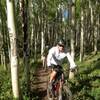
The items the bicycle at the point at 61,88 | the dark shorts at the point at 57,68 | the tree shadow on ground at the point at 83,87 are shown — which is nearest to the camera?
the bicycle at the point at 61,88

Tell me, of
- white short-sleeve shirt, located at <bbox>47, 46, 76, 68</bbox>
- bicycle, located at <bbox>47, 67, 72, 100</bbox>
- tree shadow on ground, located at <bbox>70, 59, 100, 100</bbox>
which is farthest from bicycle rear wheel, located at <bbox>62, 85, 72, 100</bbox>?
tree shadow on ground, located at <bbox>70, 59, 100, 100</bbox>

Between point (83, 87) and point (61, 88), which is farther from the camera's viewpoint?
point (83, 87)

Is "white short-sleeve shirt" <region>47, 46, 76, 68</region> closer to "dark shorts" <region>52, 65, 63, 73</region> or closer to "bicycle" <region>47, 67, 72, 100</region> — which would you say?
"dark shorts" <region>52, 65, 63, 73</region>

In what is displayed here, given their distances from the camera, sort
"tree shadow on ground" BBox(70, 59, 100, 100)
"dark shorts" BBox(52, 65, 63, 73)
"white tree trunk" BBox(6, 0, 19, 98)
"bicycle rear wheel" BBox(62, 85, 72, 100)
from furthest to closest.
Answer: "tree shadow on ground" BBox(70, 59, 100, 100) < "white tree trunk" BBox(6, 0, 19, 98) < "dark shorts" BBox(52, 65, 63, 73) < "bicycle rear wheel" BBox(62, 85, 72, 100)

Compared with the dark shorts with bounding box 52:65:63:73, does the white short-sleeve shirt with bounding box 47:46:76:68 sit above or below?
above

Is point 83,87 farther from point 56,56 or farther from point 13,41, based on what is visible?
point 13,41

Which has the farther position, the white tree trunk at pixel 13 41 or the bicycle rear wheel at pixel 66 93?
the white tree trunk at pixel 13 41

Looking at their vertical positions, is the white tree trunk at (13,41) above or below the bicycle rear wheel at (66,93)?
above

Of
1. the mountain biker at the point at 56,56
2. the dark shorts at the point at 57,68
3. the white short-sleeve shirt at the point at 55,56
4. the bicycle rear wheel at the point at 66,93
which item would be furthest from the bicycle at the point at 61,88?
the white short-sleeve shirt at the point at 55,56

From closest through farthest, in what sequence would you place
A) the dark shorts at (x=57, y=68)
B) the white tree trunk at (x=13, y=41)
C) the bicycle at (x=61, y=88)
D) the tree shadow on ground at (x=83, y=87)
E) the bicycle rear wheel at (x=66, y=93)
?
the bicycle rear wheel at (x=66, y=93)
the bicycle at (x=61, y=88)
the dark shorts at (x=57, y=68)
the white tree trunk at (x=13, y=41)
the tree shadow on ground at (x=83, y=87)

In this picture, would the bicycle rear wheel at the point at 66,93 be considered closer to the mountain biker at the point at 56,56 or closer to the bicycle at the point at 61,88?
the bicycle at the point at 61,88

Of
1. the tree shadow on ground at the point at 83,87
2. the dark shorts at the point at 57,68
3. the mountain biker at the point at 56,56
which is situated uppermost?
the mountain biker at the point at 56,56

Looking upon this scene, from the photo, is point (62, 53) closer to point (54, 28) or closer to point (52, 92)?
point (52, 92)

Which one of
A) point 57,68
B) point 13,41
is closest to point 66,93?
point 57,68
